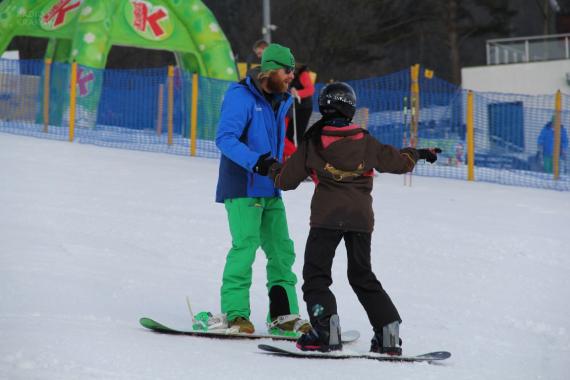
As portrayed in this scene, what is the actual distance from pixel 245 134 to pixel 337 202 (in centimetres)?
72

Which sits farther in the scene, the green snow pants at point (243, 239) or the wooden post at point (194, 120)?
the wooden post at point (194, 120)

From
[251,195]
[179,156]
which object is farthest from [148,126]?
[251,195]

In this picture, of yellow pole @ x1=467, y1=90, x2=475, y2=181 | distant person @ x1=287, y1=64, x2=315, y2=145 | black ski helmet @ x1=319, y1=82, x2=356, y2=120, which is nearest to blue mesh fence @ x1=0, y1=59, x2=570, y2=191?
yellow pole @ x1=467, y1=90, x2=475, y2=181

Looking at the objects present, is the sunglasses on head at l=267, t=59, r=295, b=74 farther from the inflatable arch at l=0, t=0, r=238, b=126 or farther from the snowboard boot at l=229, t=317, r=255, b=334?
the inflatable arch at l=0, t=0, r=238, b=126

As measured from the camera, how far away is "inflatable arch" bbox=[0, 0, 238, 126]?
21.9 metres

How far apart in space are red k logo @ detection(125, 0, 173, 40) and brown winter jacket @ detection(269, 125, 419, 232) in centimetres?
1812

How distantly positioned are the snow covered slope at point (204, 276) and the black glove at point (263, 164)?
91 centimetres

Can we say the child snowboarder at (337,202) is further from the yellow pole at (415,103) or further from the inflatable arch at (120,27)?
the inflatable arch at (120,27)

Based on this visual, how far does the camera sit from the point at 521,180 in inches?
704

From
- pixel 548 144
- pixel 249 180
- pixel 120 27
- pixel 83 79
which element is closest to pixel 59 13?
pixel 120 27

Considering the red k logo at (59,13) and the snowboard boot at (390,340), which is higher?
the red k logo at (59,13)

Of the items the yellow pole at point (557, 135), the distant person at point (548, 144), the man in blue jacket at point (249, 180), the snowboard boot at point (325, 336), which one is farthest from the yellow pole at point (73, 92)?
the snowboard boot at point (325, 336)

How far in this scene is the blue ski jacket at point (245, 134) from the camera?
5785 mm

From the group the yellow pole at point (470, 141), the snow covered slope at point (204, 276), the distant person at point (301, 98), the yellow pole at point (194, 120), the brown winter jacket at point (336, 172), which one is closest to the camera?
the snow covered slope at point (204, 276)
